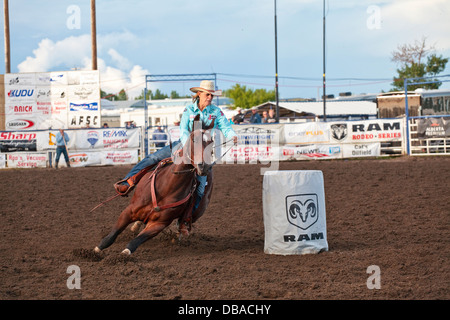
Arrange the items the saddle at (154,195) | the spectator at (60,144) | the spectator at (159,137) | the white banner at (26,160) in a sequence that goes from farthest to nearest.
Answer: the spectator at (159,137), the white banner at (26,160), the spectator at (60,144), the saddle at (154,195)

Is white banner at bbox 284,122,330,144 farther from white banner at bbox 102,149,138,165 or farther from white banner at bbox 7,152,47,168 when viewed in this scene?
white banner at bbox 7,152,47,168

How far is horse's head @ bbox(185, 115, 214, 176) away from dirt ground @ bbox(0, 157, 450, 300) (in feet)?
3.49

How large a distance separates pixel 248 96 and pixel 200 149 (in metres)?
72.0

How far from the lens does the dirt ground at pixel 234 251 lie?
4.98m

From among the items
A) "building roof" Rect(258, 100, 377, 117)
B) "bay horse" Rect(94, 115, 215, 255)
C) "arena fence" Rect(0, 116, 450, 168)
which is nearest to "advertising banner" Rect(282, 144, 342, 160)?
"arena fence" Rect(0, 116, 450, 168)

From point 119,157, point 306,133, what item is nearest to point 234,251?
point 306,133

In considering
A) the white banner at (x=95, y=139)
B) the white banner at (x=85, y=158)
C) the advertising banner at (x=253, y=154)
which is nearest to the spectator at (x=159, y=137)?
the white banner at (x=95, y=139)

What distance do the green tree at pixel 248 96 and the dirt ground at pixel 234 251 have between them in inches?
2476

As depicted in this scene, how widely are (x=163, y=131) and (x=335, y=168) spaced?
8.84 metres

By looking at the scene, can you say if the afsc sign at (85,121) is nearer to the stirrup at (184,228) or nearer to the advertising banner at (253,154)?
the advertising banner at (253,154)

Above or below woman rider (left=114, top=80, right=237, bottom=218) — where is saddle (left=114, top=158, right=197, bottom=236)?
below

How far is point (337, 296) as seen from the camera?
4715 mm

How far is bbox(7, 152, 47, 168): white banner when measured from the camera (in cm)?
2228

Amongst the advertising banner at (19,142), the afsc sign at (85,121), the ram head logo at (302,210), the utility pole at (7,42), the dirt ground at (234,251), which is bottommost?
the dirt ground at (234,251)
